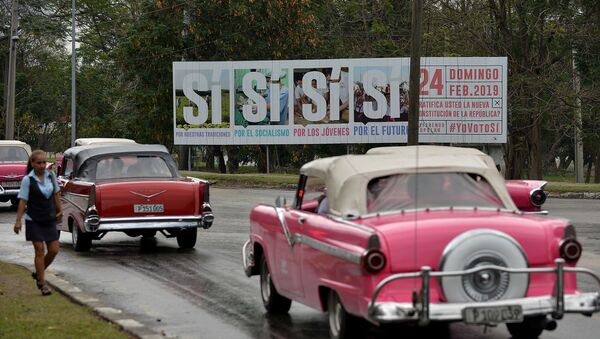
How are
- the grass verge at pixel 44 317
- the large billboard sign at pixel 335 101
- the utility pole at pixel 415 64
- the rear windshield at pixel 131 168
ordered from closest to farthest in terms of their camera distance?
1. the grass verge at pixel 44 317
2. the rear windshield at pixel 131 168
3. the utility pole at pixel 415 64
4. the large billboard sign at pixel 335 101

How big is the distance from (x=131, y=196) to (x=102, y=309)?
5.72 metres

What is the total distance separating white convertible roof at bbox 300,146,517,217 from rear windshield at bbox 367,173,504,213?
0.05 metres

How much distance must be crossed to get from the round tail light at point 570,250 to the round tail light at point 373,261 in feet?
4.64

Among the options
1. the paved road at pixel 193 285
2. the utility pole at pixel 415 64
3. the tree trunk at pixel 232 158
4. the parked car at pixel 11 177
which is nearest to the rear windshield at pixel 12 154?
the parked car at pixel 11 177

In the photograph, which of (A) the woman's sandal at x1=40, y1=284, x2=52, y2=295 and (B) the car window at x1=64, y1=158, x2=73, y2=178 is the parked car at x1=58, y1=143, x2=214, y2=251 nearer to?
(B) the car window at x1=64, y1=158, x2=73, y2=178

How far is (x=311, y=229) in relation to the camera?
9.84 metres

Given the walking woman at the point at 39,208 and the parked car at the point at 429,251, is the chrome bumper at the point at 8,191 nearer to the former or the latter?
the walking woman at the point at 39,208

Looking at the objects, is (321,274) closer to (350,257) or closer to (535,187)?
(350,257)

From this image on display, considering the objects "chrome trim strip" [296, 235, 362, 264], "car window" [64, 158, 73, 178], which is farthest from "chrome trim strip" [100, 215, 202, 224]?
"chrome trim strip" [296, 235, 362, 264]

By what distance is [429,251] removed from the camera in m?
8.59

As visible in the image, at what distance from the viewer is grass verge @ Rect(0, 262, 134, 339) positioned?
34.1 feet

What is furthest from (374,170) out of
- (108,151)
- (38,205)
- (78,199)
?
(108,151)

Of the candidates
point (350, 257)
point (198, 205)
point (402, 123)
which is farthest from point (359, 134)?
point (350, 257)

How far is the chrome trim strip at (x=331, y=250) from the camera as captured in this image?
8.68m
